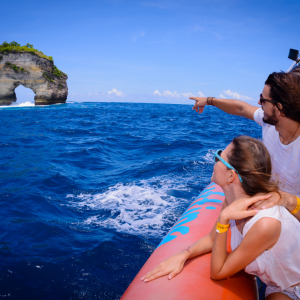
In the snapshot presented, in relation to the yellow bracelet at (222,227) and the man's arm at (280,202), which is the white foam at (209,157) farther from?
the yellow bracelet at (222,227)

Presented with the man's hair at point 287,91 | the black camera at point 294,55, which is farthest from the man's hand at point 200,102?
the man's hair at point 287,91

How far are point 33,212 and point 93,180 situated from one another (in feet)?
6.03

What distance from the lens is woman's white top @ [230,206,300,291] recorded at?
4.09 feet

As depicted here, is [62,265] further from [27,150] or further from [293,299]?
[27,150]

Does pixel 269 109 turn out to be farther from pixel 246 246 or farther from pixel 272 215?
pixel 246 246

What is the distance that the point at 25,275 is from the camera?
2.59 metres

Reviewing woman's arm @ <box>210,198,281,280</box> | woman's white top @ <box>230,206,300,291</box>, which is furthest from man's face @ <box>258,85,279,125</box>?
woman's arm @ <box>210,198,281,280</box>

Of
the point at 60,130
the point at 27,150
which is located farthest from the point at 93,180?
the point at 60,130

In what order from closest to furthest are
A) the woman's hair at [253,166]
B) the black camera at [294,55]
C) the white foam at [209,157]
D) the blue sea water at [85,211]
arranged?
1. the woman's hair at [253,166]
2. the black camera at [294,55]
3. the blue sea water at [85,211]
4. the white foam at [209,157]

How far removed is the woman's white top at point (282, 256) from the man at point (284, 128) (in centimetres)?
10

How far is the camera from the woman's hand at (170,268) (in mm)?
1586

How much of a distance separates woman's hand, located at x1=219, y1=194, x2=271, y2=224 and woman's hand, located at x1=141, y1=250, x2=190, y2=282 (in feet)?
1.61

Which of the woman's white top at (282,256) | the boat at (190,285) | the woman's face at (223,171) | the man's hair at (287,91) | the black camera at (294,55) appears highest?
the black camera at (294,55)

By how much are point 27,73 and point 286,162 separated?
132 ft
